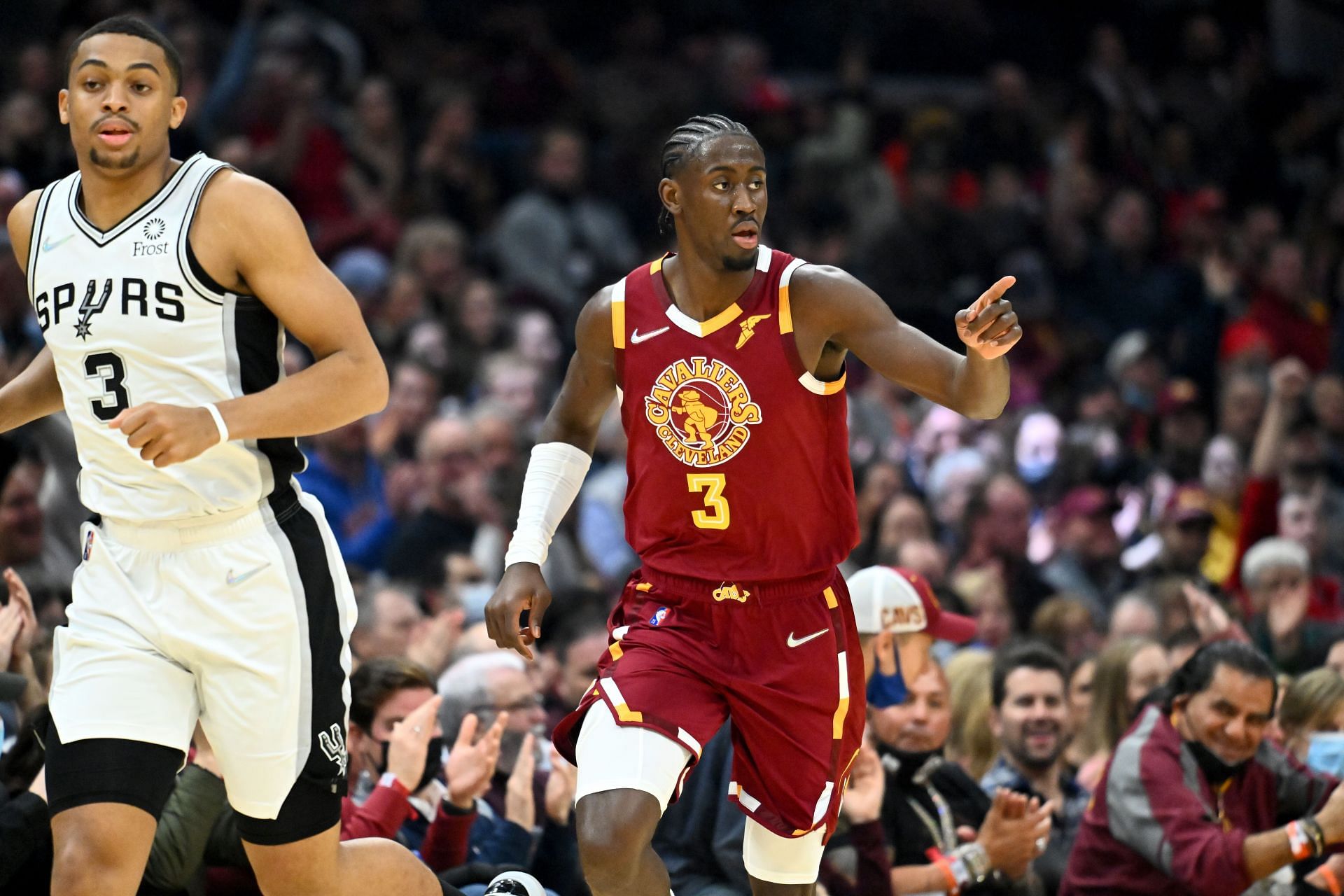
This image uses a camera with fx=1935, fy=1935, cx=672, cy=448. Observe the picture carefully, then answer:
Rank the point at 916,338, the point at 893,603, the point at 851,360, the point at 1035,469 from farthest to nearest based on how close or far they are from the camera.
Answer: the point at 851,360, the point at 1035,469, the point at 893,603, the point at 916,338

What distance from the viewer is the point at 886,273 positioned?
14836 millimetres

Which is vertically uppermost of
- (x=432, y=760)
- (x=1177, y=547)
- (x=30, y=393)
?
(x=30, y=393)

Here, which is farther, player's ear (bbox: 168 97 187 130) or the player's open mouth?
player's ear (bbox: 168 97 187 130)

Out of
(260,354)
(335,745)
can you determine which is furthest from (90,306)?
(335,745)

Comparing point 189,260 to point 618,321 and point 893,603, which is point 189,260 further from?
point 893,603

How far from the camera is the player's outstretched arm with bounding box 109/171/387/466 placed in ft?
14.4

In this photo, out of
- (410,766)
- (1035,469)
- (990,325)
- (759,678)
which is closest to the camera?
(990,325)

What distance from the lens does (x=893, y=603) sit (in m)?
6.65

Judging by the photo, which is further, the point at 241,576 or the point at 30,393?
the point at 30,393

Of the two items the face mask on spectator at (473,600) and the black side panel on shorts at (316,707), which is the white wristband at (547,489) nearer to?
the black side panel on shorts at (316,707)

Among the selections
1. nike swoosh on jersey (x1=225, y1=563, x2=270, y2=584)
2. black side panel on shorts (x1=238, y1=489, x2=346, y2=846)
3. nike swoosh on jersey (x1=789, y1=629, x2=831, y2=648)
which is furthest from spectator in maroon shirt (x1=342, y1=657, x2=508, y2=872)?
nike swoosh on jersey (x1=225, y1=563, x2=270, y2=584)

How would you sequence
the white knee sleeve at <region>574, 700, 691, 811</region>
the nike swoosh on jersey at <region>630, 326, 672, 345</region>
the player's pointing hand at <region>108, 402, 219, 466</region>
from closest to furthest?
the player's pointing hand at <region>108, 402, 219, 466</region>, the white knee sleeve at <region>574, 700, 691, 811</region>, the nike swoosh on jersey at <region>630, 326, 672, 345</region>

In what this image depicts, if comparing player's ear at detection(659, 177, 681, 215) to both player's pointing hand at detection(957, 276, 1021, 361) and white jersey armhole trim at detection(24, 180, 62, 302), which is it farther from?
white jersey armhole trim at detection(24, 180, 62, 302)

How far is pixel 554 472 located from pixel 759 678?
2.79 ft
